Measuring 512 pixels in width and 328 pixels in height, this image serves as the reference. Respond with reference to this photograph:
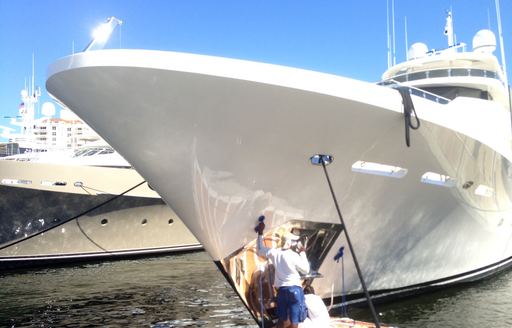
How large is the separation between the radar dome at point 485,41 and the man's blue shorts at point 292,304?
35.1 ft

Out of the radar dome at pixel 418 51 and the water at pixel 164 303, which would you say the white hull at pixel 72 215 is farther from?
the radar dome at pixel 418 51

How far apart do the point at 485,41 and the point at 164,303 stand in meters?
11.2

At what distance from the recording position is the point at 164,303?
931 cm

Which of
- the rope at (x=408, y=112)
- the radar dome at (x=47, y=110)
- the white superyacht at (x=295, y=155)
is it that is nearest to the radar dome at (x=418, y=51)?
the white superyacht at (x=295, y=155)

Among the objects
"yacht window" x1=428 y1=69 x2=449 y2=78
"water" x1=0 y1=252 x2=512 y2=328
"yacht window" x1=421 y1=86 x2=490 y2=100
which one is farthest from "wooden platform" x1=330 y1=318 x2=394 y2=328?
"yacht window" x1=428 y1=69 x2=449 y2=78

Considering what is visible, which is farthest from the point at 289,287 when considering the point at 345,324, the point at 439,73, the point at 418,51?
the point at 418,51

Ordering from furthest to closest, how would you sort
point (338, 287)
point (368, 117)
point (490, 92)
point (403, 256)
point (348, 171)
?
point (490, 92)
point (403, 256)
point (338, 287)
point (348, 171)
point (368, 117)

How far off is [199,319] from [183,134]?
405 centimetres

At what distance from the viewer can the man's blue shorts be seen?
Answer: 5469mm

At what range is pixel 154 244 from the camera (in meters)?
17.5

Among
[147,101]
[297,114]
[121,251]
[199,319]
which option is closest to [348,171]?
[297,114]

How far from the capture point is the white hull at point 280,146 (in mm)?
4844

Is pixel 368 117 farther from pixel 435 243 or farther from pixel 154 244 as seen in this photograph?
pixel 154 244

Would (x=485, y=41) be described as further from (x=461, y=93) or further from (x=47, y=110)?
(x=47, y=110)
